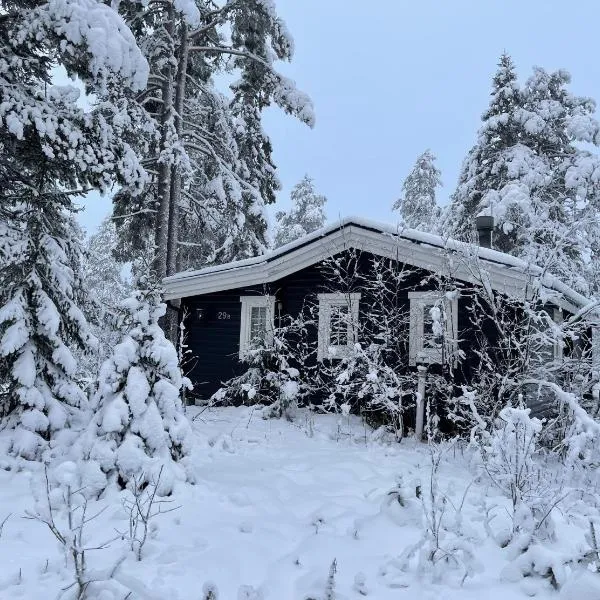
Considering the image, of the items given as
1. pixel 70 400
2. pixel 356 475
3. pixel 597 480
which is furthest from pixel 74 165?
pixel 597 480

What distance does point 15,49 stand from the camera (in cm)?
788

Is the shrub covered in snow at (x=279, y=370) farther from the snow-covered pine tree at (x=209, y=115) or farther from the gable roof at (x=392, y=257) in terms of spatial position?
the snow-covered pine tree at (x=209, y=115)

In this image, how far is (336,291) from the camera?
36.1ft

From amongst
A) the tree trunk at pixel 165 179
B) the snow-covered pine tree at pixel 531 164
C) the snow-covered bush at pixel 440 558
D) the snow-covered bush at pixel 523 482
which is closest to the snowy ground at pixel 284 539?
the snow-covered bush at pixel 440 558

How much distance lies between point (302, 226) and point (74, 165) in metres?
25.4

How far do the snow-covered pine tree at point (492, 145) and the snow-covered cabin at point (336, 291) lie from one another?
8691 millimetres

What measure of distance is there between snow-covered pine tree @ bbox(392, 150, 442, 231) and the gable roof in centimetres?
2213

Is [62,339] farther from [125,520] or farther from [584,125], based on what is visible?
[584,125]

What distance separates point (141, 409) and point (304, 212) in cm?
2850

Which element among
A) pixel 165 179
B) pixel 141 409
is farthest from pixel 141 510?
pixel 165 179

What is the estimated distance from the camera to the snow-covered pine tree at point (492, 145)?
1953 centimetres

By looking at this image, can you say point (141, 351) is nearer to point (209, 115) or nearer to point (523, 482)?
point (523, 482)

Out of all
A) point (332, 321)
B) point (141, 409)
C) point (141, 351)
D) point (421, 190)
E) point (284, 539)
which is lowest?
point (284, 539)

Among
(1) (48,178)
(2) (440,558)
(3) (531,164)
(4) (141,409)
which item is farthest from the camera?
(3) (531,164)
